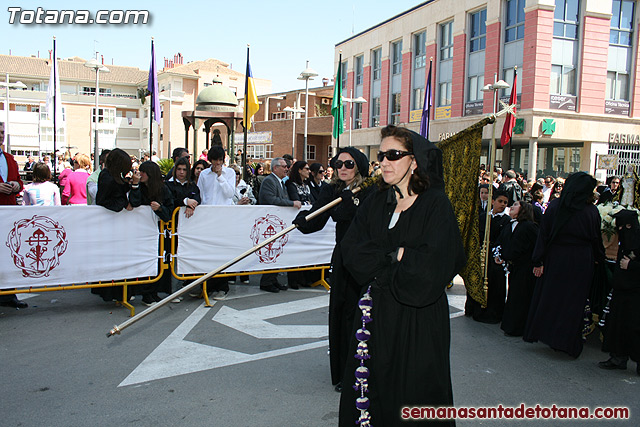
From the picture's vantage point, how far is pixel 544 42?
24.6 meters

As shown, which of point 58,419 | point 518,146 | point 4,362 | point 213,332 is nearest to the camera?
point 58,419

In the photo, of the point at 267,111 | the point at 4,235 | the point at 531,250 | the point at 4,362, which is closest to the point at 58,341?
the point at 4,362

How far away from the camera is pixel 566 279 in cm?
539

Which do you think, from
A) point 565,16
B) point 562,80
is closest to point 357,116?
point 562,80

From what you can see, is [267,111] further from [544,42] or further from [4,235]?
[4,235]

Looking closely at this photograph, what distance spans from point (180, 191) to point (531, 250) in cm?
467

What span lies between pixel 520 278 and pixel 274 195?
376 centimetres

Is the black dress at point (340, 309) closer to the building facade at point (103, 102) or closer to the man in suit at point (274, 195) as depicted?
the man in suit at point (274, 195)

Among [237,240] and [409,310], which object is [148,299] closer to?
[237,240]

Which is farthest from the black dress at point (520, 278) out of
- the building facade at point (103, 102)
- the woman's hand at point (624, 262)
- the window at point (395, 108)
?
the building facade at point (103, 102)

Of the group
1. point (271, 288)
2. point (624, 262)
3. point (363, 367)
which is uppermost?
point (624, 262)

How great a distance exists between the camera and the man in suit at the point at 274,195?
791 cm

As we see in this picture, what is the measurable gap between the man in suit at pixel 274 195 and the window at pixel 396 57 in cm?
2981

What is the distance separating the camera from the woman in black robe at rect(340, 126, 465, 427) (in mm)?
2734
